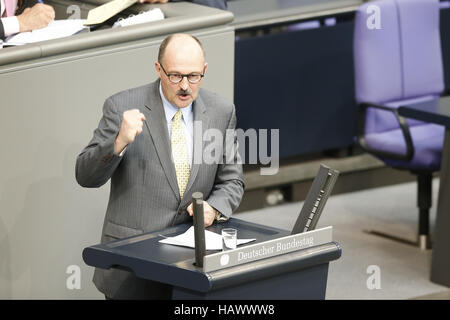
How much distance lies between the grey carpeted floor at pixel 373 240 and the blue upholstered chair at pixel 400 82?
303mm

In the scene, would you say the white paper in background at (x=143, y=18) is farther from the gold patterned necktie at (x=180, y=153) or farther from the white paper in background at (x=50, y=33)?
the gold patterned necktie at (x=180, y=153)

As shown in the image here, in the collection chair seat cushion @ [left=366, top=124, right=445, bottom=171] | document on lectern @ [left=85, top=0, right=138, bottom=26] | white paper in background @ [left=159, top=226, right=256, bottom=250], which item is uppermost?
document on lectern @ [left=85, top=0, right=138, bottom=26]

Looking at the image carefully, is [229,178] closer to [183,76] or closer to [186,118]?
[186,118]

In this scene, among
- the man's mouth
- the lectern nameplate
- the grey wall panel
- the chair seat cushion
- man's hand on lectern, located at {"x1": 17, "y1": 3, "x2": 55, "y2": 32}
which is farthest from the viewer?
the chair seat cushion

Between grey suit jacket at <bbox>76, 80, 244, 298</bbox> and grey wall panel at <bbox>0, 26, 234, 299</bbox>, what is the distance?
80cm

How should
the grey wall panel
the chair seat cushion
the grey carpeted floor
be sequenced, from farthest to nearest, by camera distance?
the chair seat cushion
the grey carpeted floor
the grey wall panel

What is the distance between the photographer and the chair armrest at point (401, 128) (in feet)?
23.2

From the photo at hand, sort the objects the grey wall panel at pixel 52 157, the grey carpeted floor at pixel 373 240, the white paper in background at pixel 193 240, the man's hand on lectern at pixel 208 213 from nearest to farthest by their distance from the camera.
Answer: the white paper in background at pixel 193 240, the man's hand on lectern at pixel 208 213, the grey wall panel at pixel 52 157, the grey carpeted floor at pixel 373 240

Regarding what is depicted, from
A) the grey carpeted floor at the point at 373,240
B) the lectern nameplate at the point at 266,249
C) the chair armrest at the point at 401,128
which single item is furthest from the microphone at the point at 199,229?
the chair armrest at the point at 401,128

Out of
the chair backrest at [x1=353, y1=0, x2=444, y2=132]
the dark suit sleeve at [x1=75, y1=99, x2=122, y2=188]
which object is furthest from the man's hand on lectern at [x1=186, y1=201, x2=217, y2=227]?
the chair backrest at [x1=353, y1=0, x2=444, y2=132]

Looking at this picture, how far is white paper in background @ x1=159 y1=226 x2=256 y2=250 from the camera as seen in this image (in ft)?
13.8

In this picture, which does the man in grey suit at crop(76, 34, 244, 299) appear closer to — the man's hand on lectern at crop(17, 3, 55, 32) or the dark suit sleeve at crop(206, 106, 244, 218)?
the dark suit sleeve at crop(206, 106, 244, 218)

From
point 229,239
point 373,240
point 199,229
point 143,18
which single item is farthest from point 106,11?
point 373,240

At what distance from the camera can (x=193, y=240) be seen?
13.9 feet
